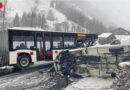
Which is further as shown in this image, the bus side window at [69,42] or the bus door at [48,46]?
the bus side window at [69,42]

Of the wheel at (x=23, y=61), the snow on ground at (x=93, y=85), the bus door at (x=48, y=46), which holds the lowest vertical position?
the snow on ground at (x=93, y=85)

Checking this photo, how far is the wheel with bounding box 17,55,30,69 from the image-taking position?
12183 millimetres

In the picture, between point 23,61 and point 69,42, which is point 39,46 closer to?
point 23,61

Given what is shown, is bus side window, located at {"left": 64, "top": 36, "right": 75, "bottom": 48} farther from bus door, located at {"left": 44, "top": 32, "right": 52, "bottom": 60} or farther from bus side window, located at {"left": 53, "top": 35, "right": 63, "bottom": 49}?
bus door, located at {"left": 44, "top": 32, "right": 52, "bottom": 60}

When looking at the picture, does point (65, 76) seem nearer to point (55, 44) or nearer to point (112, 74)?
point (112, 74)

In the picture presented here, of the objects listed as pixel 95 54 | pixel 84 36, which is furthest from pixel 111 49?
pixel 84 36

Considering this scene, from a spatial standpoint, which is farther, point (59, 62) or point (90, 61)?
point (59, 62)

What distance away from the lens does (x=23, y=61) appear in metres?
12.4

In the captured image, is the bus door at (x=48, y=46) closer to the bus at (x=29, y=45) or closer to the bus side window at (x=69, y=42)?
the bus at (x=29, y=45)

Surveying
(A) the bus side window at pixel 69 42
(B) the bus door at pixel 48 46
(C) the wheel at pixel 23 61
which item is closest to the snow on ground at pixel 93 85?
(C) the wheel at pixel 23 61

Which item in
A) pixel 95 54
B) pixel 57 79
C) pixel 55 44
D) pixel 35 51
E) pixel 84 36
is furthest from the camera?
pixel 84 36

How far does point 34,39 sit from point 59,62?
14.7 feet

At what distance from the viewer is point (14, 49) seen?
11922mm

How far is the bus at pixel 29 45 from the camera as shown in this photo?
11844 millimetres
